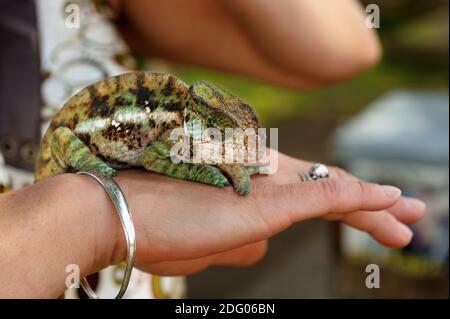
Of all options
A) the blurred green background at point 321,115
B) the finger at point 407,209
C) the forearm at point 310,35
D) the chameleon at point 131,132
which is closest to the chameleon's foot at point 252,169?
the chameleon at point 131,132

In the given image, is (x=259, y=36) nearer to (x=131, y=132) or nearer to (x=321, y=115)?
(x=131, y=132)

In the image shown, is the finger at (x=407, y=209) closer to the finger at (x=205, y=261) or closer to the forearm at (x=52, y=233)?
the finger at (x=205, y=261)

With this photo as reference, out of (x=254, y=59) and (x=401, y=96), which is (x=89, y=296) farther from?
(x=401, y=96)

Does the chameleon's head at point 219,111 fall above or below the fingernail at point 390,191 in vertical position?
above

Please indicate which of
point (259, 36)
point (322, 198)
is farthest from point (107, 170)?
point (259, 36)

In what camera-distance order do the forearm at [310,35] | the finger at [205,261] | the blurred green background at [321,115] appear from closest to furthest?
the finger at [205,261] < the forearm at [310,35] < the blurred green background at [321,115]

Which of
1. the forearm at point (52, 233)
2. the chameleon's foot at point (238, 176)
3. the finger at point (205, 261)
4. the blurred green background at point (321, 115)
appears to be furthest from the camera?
the blurred green background at point (321, 115)
